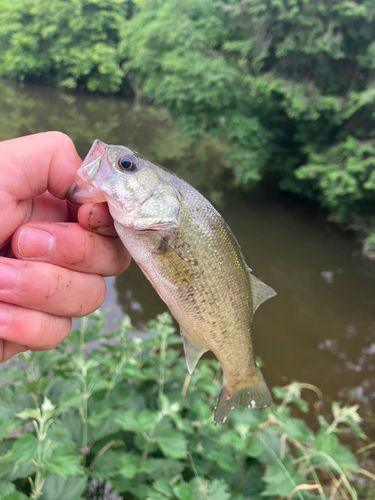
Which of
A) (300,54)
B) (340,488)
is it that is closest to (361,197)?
(300,54)

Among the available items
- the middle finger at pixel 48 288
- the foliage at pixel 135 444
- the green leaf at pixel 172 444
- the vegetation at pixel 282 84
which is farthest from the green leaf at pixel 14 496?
the vegetation at pixel 282 84

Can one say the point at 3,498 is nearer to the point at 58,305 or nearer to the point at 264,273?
the point at 58,305

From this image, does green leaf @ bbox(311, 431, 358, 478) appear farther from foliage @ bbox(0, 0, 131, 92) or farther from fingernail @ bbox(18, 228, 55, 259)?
foliage @ bbox(0, 0, 131, 92)

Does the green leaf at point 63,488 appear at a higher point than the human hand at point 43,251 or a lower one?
lower

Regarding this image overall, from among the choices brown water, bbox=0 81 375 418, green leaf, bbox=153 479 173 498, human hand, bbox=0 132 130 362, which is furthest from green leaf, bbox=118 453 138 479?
brown water, bbox=0 81 375 418

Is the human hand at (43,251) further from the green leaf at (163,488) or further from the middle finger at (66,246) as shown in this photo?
the green leaf at (163,488)

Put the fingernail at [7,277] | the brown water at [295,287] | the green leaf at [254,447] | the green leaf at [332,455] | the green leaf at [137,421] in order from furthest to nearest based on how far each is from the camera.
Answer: the brown water at [295,287], the green leaf at [254,447], the green leaf at [332,455], the green leaf at [137,421], the fingernail at [7,277]
